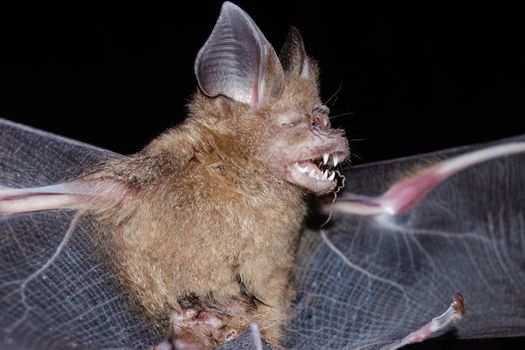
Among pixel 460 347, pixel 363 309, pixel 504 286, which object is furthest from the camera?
pixel 460 347

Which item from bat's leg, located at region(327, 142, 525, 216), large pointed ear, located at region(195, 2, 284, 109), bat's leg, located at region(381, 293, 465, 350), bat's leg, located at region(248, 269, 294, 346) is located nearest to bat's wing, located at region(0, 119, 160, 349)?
bat's leg, located at region(248, 269, 294, 346)

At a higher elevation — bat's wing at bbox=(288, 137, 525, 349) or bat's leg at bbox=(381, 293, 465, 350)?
bat's wing at bbox=(288, 137, 525, 349)

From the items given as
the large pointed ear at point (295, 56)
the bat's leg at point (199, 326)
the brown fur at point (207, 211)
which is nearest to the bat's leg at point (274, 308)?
the brown fur at point (207, 211)

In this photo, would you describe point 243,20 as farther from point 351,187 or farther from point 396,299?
point 396,299

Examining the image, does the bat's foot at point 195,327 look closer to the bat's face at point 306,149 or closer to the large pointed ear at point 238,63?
the bat's face at point 306,149

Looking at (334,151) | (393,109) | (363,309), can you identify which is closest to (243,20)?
(334,151)

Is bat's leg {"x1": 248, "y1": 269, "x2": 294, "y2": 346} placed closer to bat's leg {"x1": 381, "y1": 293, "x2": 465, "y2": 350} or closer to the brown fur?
the brown fur

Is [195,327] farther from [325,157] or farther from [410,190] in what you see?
[410,190]
